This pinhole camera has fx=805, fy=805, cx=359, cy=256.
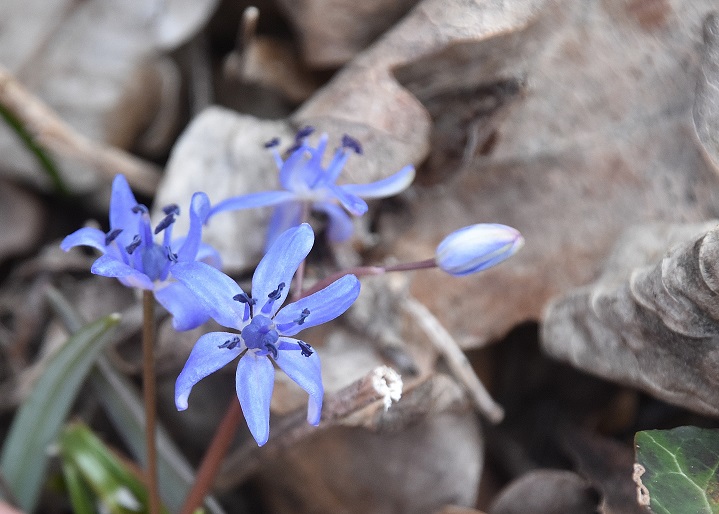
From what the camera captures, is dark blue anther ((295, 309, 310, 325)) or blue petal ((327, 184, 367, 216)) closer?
dark blue anther ((295, 309, 310, 325))

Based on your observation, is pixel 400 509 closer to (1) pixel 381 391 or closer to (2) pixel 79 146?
(1) pixel 381 391

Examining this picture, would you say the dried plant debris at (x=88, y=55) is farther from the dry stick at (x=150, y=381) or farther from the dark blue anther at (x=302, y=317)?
the dark blue anther at (x=302, y=317)

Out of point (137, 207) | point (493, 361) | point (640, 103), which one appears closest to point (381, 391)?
point (137, 207)

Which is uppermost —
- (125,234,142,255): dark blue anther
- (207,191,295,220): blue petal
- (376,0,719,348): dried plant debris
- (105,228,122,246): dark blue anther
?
(105,228,122,246): dark blue anther

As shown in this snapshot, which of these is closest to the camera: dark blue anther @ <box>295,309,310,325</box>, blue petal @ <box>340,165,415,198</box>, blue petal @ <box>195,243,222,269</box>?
dark blue anther @ <box>295,309,310,325</box>

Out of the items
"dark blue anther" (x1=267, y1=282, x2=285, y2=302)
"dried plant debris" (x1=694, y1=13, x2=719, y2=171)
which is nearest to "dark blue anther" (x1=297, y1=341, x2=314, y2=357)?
"dark blue anther" (x1=267, y1=282, x2=285, y2=302)

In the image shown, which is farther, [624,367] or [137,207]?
[624,367]

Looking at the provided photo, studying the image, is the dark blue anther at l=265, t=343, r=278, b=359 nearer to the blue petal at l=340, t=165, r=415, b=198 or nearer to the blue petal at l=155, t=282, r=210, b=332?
the blue petal at l=155, t=282, r=210, b=332

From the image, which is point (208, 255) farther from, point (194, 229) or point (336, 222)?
point (336, 222)
